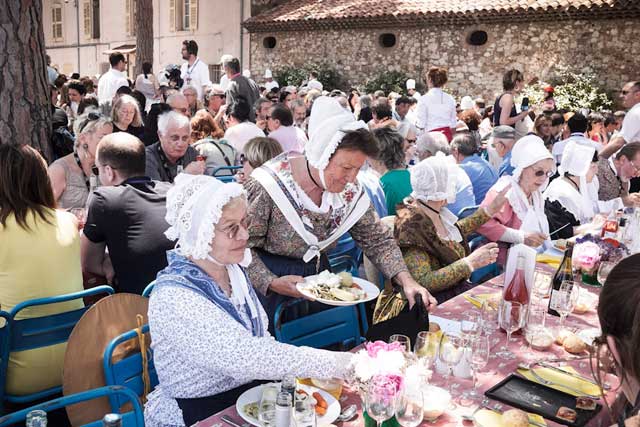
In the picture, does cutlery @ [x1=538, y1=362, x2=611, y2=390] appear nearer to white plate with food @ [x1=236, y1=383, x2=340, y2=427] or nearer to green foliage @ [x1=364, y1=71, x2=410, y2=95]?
white plate with food @ [x1=236, y1=383, x2=340, y2=427]

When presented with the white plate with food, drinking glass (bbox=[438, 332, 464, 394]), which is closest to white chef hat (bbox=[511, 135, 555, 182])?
drinking glass (bbox=[438, 332, 464, 394])

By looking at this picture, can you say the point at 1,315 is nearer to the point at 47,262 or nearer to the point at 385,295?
the point at 47,262

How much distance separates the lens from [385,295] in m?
3.39

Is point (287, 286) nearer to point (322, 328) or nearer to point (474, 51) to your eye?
point (322, 328)

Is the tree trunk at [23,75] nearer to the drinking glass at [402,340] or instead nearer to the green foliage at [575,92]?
the drinking glass at [402,340]

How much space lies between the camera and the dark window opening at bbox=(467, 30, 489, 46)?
18828mm

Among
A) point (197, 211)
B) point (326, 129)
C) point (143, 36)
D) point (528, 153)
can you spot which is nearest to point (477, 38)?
point (143, 36)

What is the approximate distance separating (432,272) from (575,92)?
14.9m

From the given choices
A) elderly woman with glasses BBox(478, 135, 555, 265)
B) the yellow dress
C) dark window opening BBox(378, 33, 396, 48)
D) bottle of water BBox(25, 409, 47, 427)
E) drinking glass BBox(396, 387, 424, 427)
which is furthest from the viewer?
dark window opening BBox(378, 33, 396, 48)

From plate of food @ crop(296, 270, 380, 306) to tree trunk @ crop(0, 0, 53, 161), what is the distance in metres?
2.91

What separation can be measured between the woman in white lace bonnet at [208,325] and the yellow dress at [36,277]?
0.93m

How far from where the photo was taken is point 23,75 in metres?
4.71

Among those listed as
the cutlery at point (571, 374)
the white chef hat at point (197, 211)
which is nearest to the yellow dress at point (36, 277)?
the white chef hat at point (197, 211)

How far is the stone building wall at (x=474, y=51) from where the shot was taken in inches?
648
